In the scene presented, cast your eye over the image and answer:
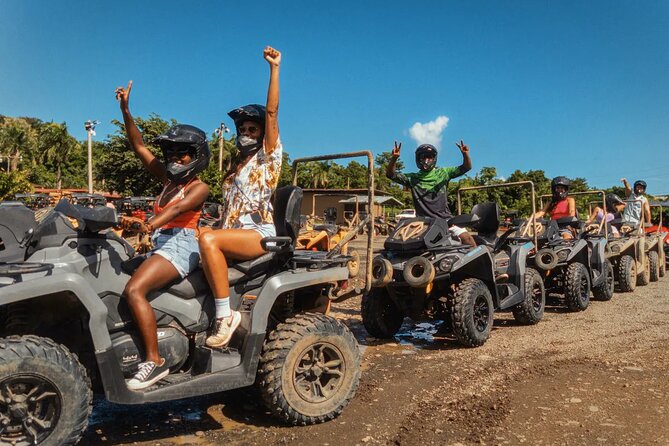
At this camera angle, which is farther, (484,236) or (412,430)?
(484,236)

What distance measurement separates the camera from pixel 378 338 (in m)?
6.76

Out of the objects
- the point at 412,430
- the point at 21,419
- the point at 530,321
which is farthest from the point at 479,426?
the point at 530,321

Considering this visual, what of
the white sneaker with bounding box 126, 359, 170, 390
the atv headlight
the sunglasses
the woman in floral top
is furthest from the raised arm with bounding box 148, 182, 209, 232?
the atv headlight

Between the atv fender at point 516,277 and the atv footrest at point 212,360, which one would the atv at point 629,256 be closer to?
the atv fender at point 516,277

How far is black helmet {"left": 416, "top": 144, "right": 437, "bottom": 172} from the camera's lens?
266 inches

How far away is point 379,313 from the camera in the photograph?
6.68 metres

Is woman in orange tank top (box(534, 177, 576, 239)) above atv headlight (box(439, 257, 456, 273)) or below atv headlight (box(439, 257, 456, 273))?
above

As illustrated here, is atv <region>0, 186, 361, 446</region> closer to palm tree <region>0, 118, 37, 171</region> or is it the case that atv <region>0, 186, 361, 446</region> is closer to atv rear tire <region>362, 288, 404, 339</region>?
atv rear tire <region>362, 288, 404, 339</region>

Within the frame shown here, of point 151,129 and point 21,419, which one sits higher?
point 151,129

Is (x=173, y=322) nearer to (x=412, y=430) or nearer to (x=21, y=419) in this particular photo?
(x=21, y=419)

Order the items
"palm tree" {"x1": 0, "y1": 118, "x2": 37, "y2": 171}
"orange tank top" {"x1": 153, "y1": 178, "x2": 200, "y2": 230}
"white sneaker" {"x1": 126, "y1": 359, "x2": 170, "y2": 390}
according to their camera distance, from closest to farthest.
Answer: "white sneaker" {"x1": 126, "y1": 359, "x2": 170, "y2": 390} < "orange tank top" {"x1": 153, "y1": 178, "x2": 200, "y2": 230} < "palm tree" {"x1": 0, "y1": 118, "x2": 37, "y2": 171}

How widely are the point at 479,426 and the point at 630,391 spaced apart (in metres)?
1.64

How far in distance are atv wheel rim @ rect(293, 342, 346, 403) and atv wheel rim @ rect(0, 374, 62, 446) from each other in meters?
1.48

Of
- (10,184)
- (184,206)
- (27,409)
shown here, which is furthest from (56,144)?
(27,409)
